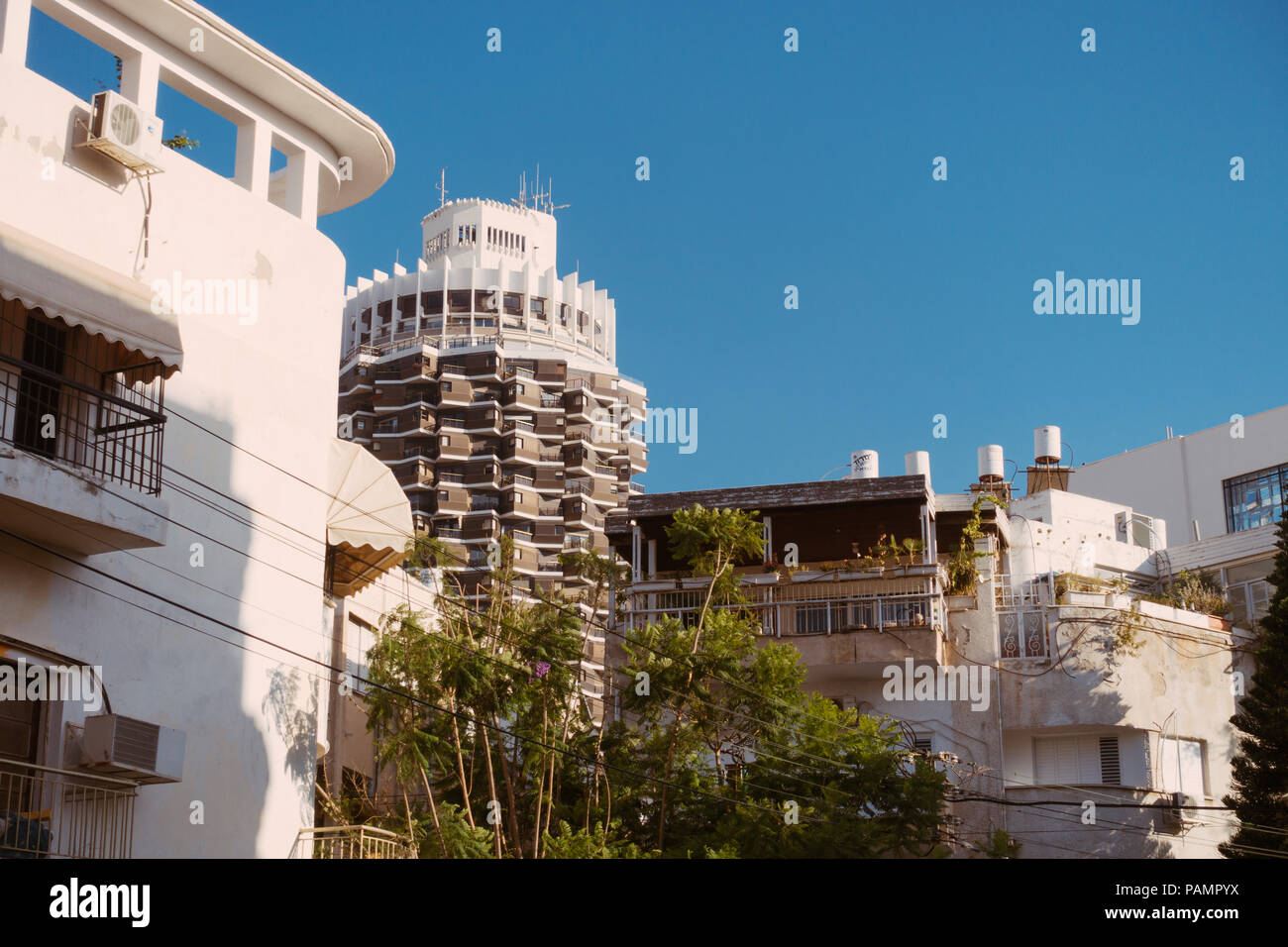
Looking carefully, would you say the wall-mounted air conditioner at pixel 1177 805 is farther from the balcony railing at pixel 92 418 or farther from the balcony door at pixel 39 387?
the balcony door at pixel 39 387

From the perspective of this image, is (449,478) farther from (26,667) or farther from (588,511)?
(26,667)

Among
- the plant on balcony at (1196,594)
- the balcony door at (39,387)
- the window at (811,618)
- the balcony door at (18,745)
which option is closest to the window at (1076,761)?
the plant on balcony at (1196,594)

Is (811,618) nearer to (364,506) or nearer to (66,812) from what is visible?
(364,506)

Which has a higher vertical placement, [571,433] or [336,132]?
[571,433]

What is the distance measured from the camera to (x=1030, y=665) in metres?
25.9

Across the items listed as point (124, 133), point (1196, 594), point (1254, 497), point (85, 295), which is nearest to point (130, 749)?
point (85, 295)

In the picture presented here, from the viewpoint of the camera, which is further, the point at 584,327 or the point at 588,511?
the point at 584,327

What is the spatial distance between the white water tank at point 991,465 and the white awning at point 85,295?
24.7m

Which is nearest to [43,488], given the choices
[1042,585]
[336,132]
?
[336,132]

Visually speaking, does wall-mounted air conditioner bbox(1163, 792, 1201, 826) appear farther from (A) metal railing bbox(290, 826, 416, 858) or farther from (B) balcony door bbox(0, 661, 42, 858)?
(B) balcony door bbox(0, 661, 42, 858)

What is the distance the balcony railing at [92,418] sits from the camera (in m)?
14.1

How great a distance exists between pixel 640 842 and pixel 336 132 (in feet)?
36.5
